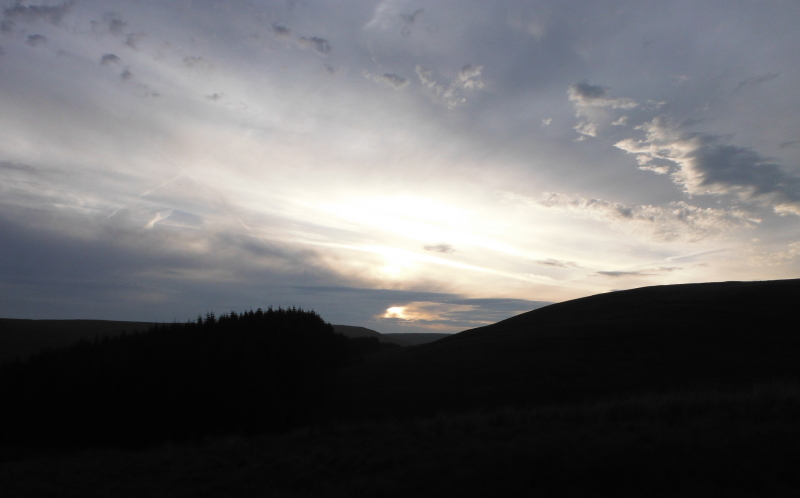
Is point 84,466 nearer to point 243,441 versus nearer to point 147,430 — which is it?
point 243,441

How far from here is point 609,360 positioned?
32656mm

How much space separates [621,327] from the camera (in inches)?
1657

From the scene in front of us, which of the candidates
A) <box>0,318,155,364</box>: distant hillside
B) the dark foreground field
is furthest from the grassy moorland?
<box>0,318,155,364</box>: distant hillside

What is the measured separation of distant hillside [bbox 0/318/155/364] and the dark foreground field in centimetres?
6680

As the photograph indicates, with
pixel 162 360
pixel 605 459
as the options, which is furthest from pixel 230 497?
pixel 162 360

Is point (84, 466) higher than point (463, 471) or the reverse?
the reverse

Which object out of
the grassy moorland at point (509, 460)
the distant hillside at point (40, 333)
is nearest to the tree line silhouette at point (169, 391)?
the grassy moorland at point (509, 460)

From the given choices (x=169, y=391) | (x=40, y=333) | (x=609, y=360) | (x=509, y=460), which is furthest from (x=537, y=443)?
(x=40, y=333)

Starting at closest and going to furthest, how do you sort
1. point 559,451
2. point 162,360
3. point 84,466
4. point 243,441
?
point 559,451, point 84,466, point 243,441, point 162,360

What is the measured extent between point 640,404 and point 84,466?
72.8 feet

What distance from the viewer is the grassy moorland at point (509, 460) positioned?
854 centimetres

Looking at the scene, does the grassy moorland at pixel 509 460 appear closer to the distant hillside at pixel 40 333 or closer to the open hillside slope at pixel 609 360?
the open hillside slope at pixel 609 360

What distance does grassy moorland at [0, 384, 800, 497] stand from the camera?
8.54 metres

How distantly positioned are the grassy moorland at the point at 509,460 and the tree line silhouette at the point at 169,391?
14512 mm
